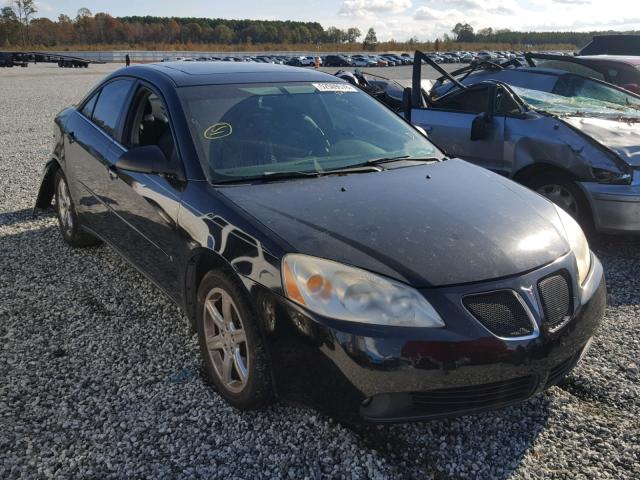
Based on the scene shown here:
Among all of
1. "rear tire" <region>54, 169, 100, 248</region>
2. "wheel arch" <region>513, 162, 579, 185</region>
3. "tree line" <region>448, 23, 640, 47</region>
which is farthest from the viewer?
"tree line" <region>448, 23, 640, 47</region>

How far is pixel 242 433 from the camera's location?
2609 mm

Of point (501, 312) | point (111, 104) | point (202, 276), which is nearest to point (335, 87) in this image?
point (111, 104)

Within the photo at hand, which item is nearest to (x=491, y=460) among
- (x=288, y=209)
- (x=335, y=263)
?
(x=335, y=263)

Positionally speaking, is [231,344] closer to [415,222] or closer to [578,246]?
[415,222]

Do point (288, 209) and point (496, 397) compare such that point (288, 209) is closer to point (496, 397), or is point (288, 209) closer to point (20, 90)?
point (496, 397)

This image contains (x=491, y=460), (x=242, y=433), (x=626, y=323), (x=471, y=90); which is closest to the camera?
(x=491, y=460)

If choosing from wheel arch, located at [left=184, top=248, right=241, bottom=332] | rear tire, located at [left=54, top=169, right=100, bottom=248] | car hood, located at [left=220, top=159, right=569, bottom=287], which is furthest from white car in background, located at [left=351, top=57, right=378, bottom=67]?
wheel arch, located at [left=184, top=248, right=241, bottom=332]

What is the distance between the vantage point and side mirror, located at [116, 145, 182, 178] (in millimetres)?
3070

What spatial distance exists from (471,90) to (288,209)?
13.3ft

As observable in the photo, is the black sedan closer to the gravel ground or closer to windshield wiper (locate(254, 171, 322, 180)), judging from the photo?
windshield wiper (locate(254, 171, 322, 180))

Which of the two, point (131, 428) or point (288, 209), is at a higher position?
point (288, 209)

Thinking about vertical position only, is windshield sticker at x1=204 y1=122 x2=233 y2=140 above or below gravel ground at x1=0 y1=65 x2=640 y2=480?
above

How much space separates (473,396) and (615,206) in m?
3.00

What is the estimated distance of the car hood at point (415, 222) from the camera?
2.38 meters
